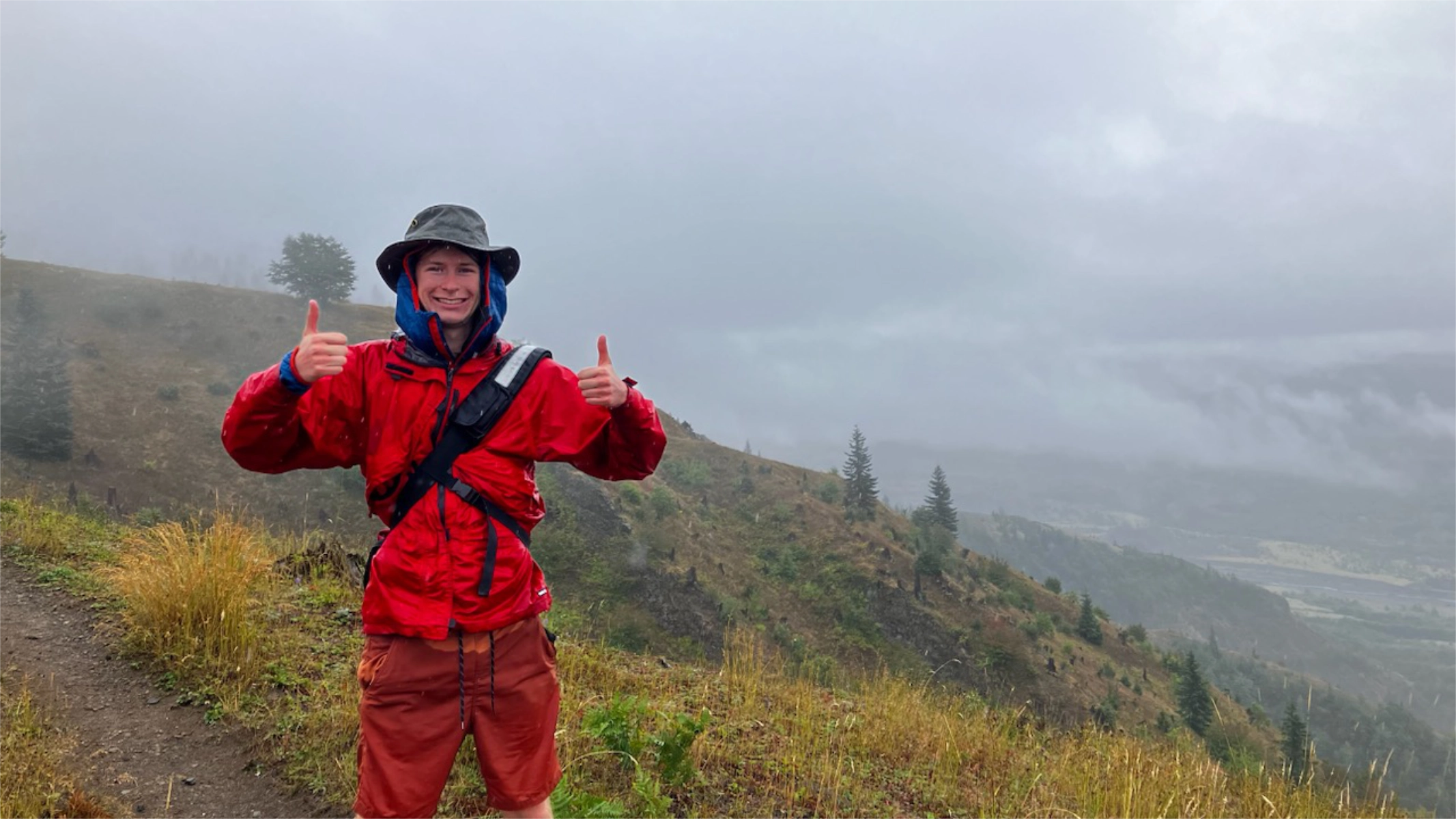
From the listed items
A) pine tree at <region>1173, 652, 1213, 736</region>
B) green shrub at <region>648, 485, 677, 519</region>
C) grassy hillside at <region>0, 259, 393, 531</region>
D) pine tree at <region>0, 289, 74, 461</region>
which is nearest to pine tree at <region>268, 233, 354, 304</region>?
grassy hillside at <region>0, 259, 393, 531</region>

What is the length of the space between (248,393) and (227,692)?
11.0 ft

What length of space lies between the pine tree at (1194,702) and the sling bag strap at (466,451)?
140 ft

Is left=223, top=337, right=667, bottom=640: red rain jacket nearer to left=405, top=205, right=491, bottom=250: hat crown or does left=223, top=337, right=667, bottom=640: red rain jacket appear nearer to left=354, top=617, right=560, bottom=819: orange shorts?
left=354, top=617, right=560, bottom=819: orange shorts

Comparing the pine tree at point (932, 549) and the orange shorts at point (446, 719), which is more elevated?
the orange shorts at point (446, 719)

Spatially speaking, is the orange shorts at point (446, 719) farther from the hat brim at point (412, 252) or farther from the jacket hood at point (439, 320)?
the hat brim at point (412, 252)

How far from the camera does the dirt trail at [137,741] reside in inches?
141

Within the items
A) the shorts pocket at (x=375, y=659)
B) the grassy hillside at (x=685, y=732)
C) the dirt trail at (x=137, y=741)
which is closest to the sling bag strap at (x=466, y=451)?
the shorts pocket at (x=375, y=659)

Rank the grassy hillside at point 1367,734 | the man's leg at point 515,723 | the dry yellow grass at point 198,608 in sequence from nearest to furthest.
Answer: the man's leg at point 515,723 < the dry yellow grass at point 198,608 < the grassy hillside at point 1367,734

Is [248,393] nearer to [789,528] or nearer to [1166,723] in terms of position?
[1166,723]

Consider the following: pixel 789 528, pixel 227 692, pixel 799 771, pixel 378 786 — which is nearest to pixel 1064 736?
pixel 799 771

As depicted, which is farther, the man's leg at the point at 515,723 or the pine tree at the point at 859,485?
the pine tree at the point at 859,485

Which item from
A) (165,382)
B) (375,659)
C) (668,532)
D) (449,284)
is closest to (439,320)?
(449,284)

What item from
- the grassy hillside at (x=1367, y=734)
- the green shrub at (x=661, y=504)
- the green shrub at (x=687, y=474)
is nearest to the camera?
the green shrub at (x=661, y=504)

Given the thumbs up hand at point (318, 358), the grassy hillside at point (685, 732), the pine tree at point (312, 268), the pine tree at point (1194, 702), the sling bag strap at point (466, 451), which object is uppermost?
the pine tree at point (312, 268)
